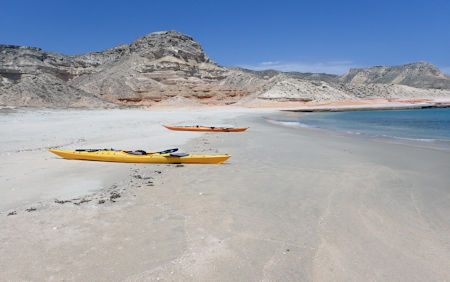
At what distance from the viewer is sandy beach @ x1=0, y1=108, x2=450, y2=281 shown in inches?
115

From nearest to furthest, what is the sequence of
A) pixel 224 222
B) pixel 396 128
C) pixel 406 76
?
pixel 224 222 → pixel 396 128 → pixel 406 76

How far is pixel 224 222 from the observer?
410 cm

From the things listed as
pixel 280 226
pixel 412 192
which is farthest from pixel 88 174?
pixel 412 192

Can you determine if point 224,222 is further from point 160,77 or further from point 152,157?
point 160,77

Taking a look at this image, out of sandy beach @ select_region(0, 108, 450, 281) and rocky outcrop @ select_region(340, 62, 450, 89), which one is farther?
rocky outcrop @ select_region(340, 62, 450, 89)

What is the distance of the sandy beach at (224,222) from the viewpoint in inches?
115

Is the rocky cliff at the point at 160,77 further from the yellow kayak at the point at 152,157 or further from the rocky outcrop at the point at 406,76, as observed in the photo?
the rocky outcrop at the point at 406,76

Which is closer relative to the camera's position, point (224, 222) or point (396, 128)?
point (224, 222)

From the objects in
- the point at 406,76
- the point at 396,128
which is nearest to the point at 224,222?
the point at 396,128

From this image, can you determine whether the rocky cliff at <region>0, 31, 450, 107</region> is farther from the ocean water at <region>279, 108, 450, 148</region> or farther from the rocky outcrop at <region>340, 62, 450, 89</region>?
the rocky outcrop at <region>340, 62, 450, 89</region>

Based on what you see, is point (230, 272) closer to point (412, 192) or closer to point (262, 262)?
point (262, 262)

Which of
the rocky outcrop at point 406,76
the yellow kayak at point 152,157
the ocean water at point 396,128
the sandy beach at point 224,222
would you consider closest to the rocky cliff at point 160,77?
the ocean water at point 396,128

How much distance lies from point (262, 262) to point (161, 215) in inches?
74.6

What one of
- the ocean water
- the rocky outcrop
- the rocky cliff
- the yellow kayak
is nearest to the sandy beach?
the yellow kayak
